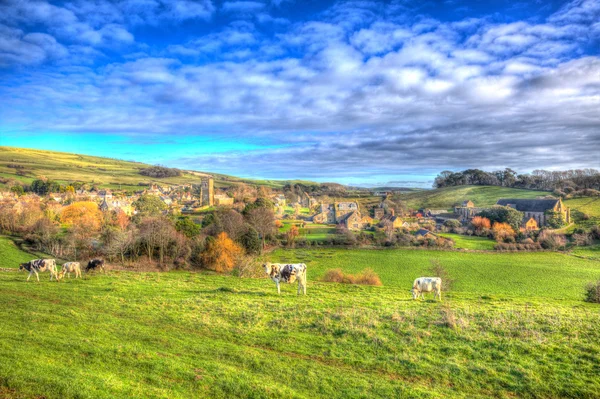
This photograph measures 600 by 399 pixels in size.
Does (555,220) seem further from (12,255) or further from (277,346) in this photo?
(12,255)

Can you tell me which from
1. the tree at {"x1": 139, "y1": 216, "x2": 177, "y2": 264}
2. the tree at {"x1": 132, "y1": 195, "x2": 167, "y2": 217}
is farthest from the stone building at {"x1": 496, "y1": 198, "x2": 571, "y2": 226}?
the tree at {"x1": 132, "y1": 195, "x2": 167, "y2": 217}

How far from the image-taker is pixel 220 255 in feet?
149

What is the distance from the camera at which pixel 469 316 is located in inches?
579

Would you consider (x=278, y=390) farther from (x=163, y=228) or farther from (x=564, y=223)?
(x=564, y=223)

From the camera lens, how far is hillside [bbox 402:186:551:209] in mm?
129500

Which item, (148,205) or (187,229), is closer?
(187,229)

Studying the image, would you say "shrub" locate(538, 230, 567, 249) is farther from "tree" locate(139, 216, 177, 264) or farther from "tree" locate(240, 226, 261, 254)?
"tree" locate(139, 216, 177, 264)

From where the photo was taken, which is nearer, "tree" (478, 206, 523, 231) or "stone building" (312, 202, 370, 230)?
"tree" (478, 206, 523, 231)

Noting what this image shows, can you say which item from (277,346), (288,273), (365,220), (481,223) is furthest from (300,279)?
(481,223)

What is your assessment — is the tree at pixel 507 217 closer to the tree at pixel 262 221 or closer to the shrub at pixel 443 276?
the shrub at pixel 443 276

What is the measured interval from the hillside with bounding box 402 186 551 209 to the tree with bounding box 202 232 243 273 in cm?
10812

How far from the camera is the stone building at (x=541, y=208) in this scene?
294 feet

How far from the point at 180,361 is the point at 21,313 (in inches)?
356

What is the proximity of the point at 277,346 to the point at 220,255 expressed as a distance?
3544 cm
